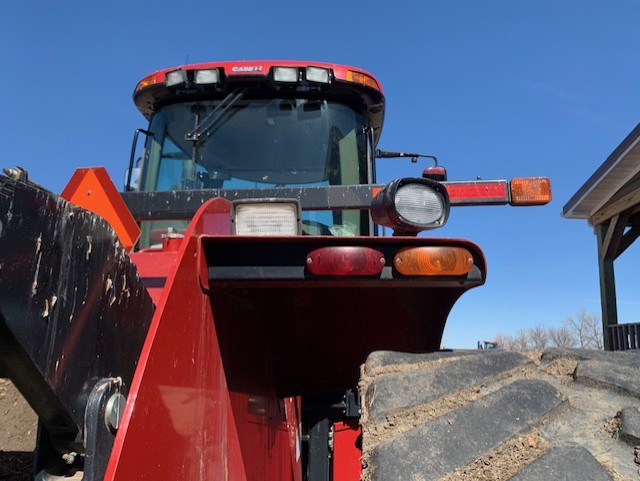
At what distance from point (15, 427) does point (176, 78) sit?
1966 mm

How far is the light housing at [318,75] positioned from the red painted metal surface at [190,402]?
146 centimetres

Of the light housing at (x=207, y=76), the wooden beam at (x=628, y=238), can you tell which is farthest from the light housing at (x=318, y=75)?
the wooden beam at (x=628, y=238)

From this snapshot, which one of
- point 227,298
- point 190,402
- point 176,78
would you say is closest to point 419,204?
point 227,298

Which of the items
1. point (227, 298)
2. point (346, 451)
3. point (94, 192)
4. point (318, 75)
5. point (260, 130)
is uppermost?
point (318, 75)

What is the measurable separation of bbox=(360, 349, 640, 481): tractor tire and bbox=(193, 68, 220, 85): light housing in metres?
2.17

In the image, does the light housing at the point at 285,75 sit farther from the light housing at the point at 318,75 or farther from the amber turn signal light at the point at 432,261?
the amber turn signal light at the point at 432,261

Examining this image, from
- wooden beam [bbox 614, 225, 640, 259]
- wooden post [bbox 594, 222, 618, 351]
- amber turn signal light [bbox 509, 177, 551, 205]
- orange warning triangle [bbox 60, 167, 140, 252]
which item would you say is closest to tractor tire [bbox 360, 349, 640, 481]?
amber turn signal light [bbox 509, 177, 551, 205]

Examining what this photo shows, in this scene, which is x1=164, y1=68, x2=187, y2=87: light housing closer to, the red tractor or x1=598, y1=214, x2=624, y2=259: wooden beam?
the red tractor

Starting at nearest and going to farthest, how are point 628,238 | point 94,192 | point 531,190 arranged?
point 94,192 < point 531,190 < point 628,238

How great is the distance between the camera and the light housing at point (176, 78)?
337 centimetres

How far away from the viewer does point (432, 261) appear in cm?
164

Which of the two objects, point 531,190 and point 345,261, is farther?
point 531,190

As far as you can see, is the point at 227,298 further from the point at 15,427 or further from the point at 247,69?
the point at 247,69

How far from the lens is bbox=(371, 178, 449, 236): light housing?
1.83 meters
